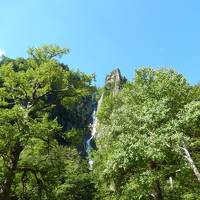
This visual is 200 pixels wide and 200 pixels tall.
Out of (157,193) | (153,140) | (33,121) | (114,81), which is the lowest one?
(157,193)

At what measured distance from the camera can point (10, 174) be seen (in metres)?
18.0

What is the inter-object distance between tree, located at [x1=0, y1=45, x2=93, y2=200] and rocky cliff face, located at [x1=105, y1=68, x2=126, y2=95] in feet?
271

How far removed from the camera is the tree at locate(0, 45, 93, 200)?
1742 centimetres

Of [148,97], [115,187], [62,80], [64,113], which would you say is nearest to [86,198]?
[115,187]

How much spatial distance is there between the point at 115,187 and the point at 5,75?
37.4 ft

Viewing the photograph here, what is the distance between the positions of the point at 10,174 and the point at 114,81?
9825 cm

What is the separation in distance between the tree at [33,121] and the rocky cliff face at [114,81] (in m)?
82.7

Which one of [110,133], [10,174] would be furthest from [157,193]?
[10,174]

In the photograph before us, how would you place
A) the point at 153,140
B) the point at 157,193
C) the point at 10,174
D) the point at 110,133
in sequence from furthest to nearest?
1. the point at 110,133
2. the point at 157,193
3. the point at 153,140
4. the point at 10,174

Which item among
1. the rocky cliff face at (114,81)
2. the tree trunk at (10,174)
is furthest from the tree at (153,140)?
the rocky cliff face at (114,81)

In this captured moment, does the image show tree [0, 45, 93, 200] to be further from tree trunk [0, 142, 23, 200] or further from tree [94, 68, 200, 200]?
tree [94, 68, 200, 200]

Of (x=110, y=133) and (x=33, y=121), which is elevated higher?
(x=110, y=133)

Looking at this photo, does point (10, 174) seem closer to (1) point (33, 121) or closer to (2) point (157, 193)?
(1) point (33, 121)

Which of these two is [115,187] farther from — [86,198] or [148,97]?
[86,198]
